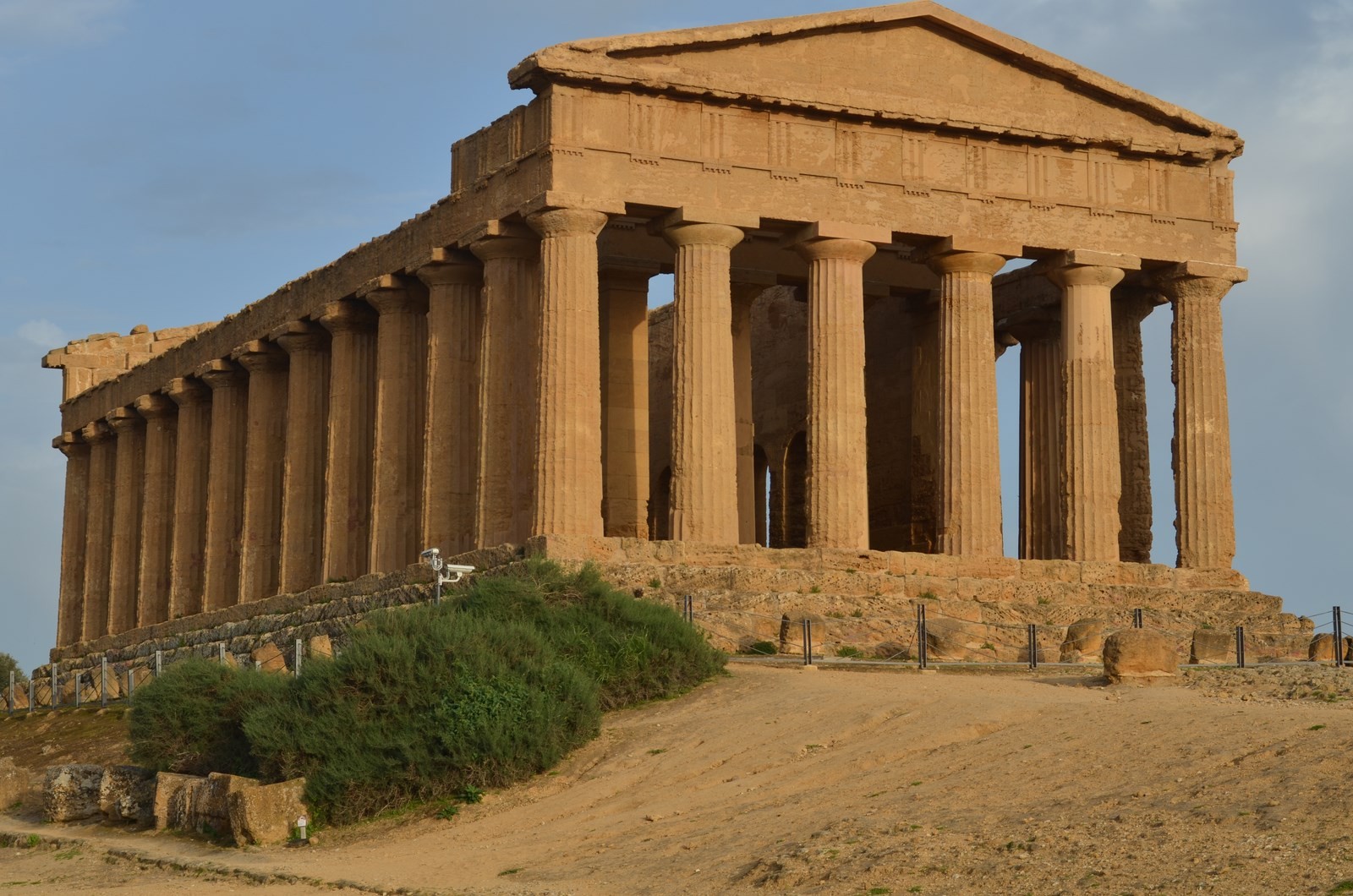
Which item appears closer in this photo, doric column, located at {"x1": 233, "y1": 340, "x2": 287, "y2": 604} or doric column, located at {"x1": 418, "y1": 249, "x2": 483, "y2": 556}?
doric column, located at {"x1": 418, "y1": 249, "x2": 483, "y2": 556}

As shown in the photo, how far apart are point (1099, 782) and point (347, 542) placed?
26.0 metres

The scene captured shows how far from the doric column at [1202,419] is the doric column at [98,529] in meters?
29.2

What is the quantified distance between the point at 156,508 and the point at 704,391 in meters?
22.2

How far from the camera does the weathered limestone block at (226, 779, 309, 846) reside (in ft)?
78.0

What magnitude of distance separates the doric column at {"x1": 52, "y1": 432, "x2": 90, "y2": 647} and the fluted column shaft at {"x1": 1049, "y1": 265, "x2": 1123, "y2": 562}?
30.1 meters

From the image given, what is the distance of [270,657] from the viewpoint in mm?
36000

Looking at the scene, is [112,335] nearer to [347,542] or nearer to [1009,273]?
[347,542]

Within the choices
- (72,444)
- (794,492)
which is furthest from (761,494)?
(72,444)

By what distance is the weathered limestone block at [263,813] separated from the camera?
2378 centimetres

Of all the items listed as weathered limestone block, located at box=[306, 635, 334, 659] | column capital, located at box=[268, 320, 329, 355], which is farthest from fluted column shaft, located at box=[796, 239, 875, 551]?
column capital, located at box=[268, 320, 329, 355]

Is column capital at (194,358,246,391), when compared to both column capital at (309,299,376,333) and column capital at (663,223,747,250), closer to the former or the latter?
column capital at (309,299,376,333)

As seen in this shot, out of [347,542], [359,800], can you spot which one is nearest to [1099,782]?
[359,800]

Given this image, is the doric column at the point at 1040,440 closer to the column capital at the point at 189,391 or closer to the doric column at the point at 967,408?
the doric column at the point at 967,408

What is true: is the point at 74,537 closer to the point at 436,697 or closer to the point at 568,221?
the point at 568,221
